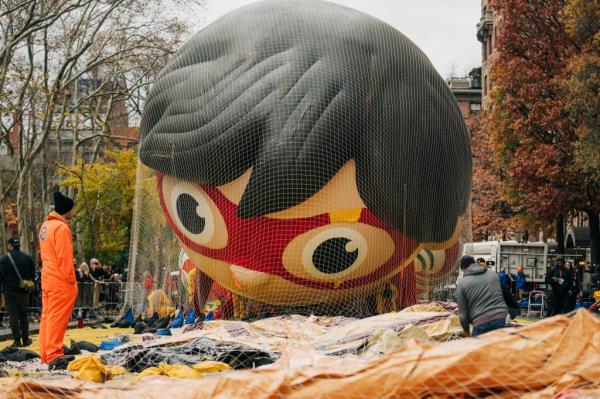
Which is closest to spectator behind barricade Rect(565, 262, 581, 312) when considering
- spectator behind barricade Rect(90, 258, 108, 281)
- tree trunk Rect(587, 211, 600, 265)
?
tree trunk Rect(587, 211, 600, 265)

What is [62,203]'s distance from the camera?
439 inches

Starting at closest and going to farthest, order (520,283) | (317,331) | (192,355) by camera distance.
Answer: (192,355)
(317,331)
(520,283)

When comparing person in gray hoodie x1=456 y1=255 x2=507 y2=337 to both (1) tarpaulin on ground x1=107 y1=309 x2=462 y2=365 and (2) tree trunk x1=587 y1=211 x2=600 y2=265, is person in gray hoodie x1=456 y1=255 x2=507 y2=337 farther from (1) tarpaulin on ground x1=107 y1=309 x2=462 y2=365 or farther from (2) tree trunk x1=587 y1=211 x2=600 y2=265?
(2) tree trunk x1=587 y1=211 x2=600 y2=265

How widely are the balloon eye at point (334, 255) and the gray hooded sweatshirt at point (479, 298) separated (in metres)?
2.95

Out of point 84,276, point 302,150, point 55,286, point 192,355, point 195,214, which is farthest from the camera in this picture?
point 84,276

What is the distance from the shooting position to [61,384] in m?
5.10

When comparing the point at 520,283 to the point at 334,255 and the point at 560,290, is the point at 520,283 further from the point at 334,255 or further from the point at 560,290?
the point at 334,255

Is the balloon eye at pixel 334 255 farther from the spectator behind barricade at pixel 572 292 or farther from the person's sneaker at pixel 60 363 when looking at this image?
the spectator behind barricade at pixel 572 292

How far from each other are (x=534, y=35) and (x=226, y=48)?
A: 23.0 m

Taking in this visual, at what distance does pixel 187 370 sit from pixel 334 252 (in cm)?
491

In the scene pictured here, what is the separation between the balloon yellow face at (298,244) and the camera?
12.4 m

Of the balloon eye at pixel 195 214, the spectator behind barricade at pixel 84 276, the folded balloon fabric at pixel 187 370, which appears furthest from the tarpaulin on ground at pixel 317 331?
the spectator behind barricade at pixel 84 276

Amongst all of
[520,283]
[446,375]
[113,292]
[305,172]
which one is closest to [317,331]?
[305,172]

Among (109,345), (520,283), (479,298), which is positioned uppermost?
(479,298)
